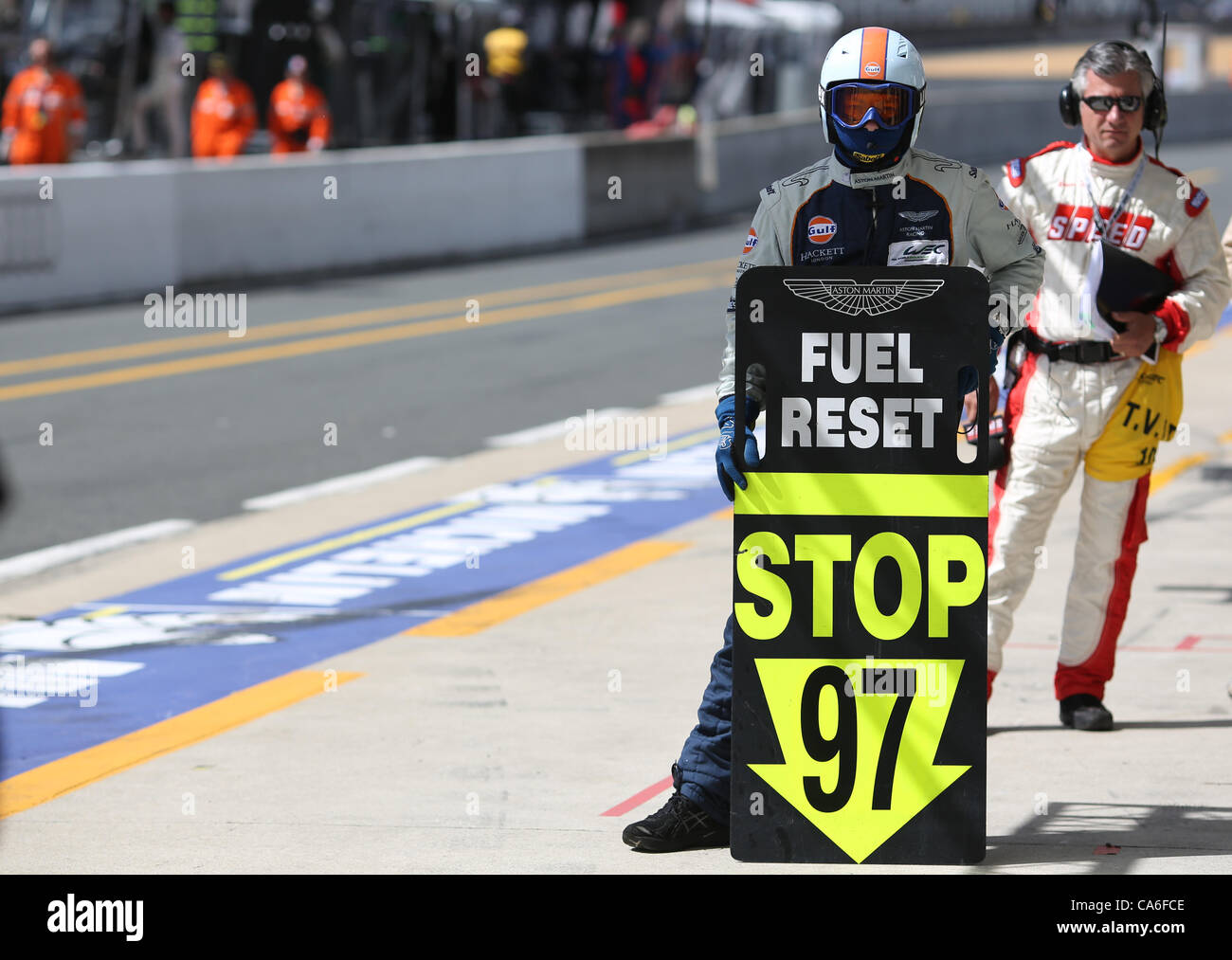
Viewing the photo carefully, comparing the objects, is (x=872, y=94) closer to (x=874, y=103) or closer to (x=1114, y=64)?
(x=874, y=103)

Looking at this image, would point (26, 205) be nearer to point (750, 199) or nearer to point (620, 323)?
point (620, 323)

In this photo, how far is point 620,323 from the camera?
60.9 feet

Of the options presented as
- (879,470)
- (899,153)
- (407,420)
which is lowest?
(407,420)

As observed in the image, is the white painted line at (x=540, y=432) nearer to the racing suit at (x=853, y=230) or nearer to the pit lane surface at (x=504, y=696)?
the pit lane surface at (x=504, y=696)

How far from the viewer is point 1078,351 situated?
20.4 feet

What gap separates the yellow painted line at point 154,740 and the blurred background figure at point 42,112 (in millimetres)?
16325

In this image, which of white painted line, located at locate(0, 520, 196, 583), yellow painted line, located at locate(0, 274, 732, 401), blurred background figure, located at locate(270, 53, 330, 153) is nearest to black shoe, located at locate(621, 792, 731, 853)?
white painted line, located at locate(0, 520, 196, 583)

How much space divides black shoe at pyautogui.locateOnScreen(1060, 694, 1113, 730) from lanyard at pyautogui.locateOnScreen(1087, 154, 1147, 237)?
4.78ft

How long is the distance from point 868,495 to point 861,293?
47 cm

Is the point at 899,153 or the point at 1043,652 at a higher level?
the point at 899,153

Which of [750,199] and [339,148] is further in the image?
[750,199]

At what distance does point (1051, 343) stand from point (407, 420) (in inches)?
307

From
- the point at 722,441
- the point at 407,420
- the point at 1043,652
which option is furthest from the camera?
the point at 407,420
